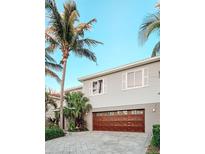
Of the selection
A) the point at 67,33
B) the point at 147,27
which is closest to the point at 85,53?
the point at 67,33

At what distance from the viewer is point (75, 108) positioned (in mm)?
12141

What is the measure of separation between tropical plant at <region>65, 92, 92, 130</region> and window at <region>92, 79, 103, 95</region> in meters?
0.68

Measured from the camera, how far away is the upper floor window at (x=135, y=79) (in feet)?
33.0

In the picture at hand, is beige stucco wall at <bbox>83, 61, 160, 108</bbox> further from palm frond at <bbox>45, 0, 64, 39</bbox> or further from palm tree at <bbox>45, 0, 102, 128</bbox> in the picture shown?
palm frond at <bbox>45, 0, 64, 39</bbox>

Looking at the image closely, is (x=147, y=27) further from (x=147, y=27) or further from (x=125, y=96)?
(x=125, y=96)

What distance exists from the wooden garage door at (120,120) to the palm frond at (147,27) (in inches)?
155

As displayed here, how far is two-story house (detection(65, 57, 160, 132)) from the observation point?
9.70m

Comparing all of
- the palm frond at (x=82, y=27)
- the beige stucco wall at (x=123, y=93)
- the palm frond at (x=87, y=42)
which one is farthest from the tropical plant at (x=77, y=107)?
the palm frond at (x=82, y=27)

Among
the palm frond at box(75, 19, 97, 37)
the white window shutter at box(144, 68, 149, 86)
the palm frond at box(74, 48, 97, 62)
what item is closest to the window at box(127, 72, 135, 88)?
the white window shutter at box(144, 68, 149, 86)

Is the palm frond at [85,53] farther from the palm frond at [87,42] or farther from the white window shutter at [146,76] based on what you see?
the white window shutter at [146,76]

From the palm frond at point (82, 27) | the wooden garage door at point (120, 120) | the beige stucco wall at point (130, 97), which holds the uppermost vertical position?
the palm frond at point (82, 27)
